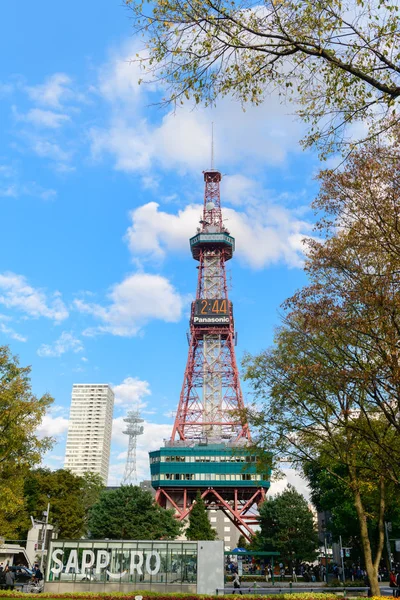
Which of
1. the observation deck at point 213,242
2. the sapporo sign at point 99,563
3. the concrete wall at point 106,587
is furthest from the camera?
the observation deck at point 213,242

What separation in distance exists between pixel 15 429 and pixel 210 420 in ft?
249

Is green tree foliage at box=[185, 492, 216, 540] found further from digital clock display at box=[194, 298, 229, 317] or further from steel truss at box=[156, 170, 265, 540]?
digital clock display at box=[194, 298, 229, 317]

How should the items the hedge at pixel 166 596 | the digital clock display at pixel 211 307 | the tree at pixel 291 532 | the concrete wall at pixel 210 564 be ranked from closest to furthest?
1. the hedge at pixel 166 596
2. the concrete wall at pixel 210 564
3. the tree at pixel 291 532
4. the digital clock display at pixel 211 307

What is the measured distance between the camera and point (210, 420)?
3979 inches

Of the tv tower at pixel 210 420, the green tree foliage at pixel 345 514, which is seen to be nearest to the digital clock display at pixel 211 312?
the tv tower at pixel 210 420

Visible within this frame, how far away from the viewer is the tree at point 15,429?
28156mm

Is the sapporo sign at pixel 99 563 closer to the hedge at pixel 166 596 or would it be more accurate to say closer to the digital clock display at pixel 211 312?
the hedge at pixel 166 596

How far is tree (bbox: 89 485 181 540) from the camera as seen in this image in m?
60.7

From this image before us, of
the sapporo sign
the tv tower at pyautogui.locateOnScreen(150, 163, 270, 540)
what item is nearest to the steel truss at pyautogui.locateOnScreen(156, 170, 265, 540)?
the tv tower at pyautogui.locateOnScreen(150, 163, 270, 540)

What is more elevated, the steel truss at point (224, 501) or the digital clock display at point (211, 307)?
the digital clock display at point (211, 307)

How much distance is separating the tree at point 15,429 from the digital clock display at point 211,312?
75.6 metres

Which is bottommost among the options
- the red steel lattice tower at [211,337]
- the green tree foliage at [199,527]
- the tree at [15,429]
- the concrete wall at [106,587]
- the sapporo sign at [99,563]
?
the concrete wall at [106,587]

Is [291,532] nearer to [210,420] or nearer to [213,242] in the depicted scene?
[210,420]

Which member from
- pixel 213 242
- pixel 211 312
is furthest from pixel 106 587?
pixel 213 242
